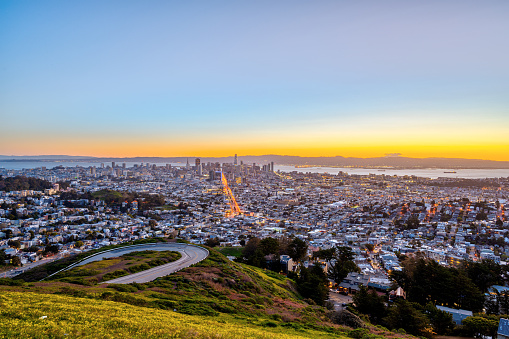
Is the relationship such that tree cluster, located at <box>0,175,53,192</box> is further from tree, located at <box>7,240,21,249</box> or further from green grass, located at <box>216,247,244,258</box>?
green grass, located at <box>216,247,244,258</box>

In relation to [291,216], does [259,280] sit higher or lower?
higher

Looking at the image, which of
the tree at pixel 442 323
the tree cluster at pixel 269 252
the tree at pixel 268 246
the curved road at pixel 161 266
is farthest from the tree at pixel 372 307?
the tree at pixel 268 246

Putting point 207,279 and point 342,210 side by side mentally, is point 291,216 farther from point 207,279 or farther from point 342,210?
point 207,279

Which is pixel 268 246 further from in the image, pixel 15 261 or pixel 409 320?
pixel 15 261

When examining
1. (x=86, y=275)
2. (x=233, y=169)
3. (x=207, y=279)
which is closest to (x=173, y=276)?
(x=207, y=279)

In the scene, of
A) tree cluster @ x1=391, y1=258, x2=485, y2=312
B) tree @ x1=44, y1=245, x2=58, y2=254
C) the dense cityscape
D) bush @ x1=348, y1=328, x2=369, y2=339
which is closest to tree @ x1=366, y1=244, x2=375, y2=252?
the dense cityscape

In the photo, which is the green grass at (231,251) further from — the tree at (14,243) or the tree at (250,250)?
the tree at (14,243)
